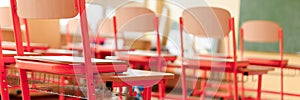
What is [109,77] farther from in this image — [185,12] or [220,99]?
[220,99]

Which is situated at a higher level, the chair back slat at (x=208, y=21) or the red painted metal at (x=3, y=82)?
the chair back slat at (x=208, y=21)

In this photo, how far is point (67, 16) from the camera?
189 centimetres

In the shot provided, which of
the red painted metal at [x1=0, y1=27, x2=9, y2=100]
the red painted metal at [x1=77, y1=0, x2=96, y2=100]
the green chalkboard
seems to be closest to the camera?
the red painted metal at [x1=77, y1=0, x2=96, y2=100]

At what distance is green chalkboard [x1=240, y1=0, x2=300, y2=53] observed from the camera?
224 inches

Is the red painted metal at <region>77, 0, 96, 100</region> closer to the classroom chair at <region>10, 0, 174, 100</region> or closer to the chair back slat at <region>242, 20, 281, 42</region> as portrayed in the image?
the classroom chair at <region>10, 0, 174, 100</region>

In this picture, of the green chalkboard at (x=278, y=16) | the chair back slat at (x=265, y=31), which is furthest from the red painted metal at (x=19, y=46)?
the green chalkboard at (x=278, y=16)

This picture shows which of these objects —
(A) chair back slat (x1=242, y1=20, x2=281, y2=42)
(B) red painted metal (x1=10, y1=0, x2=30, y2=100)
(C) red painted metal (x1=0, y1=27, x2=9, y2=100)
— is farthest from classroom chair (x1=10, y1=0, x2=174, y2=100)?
(A) chair back slat (x1=242, y1=20, x2=281, y2=42)

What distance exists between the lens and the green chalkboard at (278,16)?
224 inches

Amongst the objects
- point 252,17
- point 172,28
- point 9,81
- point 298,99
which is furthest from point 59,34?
point 9,81

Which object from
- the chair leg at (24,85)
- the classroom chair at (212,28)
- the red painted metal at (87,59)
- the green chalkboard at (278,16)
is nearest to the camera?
the red painted metal at (87,59)

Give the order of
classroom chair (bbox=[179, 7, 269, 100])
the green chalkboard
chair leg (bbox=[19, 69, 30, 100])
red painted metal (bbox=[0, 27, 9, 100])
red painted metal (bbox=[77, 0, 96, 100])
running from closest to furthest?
red painted metal (bbox=[77, 0, 96, 100]) → chair leg (bbox=[19, 69, 30, 100]) → red painted metal (bbox=[0, 27, 9, 100]) → classroom chair (bbox=[179, 7, 269, 100]) → the green chalkboard

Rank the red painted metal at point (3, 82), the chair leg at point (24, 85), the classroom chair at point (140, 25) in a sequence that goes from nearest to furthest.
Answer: the chair leg at point (24, 85), the red painted metal at point (3, 82), the classroom chair at point (140, 25)

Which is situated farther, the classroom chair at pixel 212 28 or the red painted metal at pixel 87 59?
the classroom chair at pixel 212 28

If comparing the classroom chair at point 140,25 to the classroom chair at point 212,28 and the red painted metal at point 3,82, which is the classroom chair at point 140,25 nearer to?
the classroom chair at point 212,28
